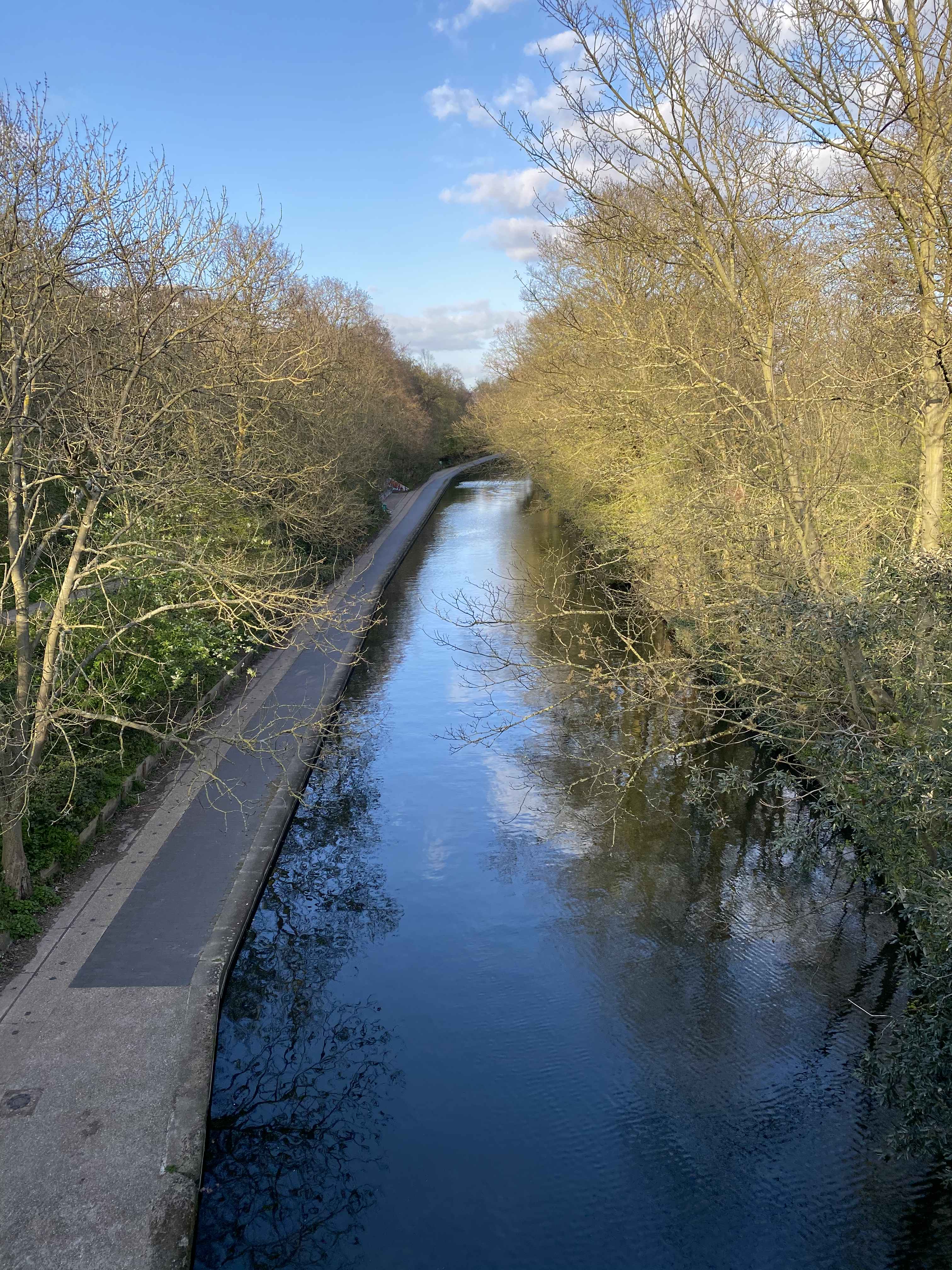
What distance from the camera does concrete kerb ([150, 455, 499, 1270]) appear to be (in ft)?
18.1

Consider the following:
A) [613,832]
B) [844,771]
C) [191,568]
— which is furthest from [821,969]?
[191,568]

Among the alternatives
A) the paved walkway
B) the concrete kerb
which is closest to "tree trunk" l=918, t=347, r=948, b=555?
the paved walkway

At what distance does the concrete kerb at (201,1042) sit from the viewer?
553cm

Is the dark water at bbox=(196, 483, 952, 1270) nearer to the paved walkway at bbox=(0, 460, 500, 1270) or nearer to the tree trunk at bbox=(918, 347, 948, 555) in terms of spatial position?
the paved walkway at bbox=(0, 460, 500, 1270)

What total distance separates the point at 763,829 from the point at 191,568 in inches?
317

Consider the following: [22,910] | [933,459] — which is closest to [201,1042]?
[22,910]

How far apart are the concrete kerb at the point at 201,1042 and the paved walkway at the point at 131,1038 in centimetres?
1

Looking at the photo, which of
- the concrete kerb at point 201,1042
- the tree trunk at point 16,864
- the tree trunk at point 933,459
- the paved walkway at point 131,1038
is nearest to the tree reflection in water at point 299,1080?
the concrete kerb at point 201,1042

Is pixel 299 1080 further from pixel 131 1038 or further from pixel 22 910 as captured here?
pixel 22 910

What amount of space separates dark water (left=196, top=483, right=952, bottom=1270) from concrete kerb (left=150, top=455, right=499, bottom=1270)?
0.53 m

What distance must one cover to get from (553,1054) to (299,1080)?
7.28 ft

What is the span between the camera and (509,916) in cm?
1014

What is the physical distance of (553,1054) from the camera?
7992 mm

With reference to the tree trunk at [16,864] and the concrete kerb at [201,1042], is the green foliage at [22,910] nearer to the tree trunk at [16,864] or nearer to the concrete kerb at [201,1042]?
the tree trunk at [16,864]
